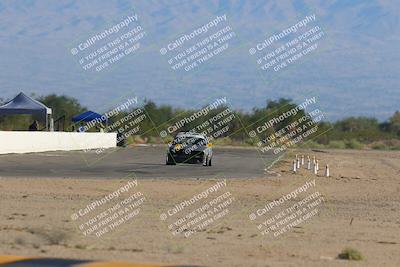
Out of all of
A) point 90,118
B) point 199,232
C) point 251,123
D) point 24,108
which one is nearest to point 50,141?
point 24,108

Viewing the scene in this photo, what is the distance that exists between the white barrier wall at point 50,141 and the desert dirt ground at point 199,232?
862 inches

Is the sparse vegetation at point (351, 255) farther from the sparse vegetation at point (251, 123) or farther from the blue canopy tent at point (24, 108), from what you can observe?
the sparse vegetation at point (251, 123)

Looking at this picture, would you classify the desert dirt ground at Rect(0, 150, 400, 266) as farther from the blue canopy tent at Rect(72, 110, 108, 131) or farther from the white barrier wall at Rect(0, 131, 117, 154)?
the blue canopy tent at Rect(72, 110, 108, 131)

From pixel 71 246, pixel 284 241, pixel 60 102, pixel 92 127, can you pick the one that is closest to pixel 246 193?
pixel 284 241

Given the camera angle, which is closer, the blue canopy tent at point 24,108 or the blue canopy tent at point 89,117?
the blue canopy tent at point 24,108

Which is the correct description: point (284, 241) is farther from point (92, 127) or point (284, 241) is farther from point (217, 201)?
point (92, 127)

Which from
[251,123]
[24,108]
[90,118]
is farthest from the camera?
[251,123]

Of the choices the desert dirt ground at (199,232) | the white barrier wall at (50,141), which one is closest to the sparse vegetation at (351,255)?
the desert dirt ground at (199,232)

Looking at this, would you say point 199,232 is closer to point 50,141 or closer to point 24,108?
point 50,141

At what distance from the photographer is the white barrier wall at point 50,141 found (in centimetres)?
4925

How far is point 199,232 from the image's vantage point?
16.4 metres

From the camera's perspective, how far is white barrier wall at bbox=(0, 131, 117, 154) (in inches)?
1939

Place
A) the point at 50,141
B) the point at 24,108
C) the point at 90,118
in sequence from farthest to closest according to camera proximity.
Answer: the point at 90,118, the point at 24,108, the point at 50,141

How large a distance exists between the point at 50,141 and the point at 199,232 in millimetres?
41206
